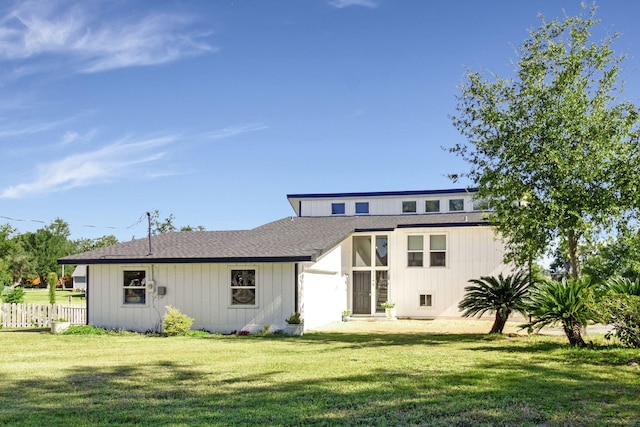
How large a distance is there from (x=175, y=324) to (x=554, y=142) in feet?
42.0

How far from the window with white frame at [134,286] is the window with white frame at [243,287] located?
3527 mm

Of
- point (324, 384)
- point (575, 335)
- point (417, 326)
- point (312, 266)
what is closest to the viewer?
point (324, 384)

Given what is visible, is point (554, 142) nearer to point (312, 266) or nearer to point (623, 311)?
point (623, 311)

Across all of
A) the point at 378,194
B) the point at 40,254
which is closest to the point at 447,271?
the point at 378,194

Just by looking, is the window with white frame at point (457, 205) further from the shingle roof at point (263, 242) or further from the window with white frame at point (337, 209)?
the window with white frame at point (337, 209)

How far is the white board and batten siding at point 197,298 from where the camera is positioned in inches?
803

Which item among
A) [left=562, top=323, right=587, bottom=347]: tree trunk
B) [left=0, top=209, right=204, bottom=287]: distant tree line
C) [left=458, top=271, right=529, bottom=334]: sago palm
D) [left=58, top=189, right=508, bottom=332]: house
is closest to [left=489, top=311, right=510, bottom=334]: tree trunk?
[left=458, top=271, right=529, bottom=334]: sago palm

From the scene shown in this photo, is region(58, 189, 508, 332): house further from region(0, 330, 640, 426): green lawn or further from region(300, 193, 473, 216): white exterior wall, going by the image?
region(0, 330, 640, 426): green lawn

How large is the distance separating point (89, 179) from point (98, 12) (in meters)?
17.0

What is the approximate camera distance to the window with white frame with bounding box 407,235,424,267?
27328 mm

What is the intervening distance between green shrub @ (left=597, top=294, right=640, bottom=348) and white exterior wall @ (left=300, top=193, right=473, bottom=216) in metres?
17.5

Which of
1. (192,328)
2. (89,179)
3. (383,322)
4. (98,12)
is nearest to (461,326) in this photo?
(383,322)

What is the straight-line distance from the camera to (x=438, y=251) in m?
27.1

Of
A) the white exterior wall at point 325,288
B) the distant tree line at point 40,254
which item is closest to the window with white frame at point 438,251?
the white exterior wall at point 325,288
